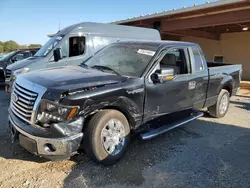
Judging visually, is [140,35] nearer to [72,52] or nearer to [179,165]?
[72,52]

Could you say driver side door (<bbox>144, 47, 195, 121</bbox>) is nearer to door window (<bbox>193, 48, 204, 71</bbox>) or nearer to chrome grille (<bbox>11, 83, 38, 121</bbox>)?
door window (<bbox>193, 48, 204, 71</bbox>)

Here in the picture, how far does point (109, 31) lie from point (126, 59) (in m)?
5.03

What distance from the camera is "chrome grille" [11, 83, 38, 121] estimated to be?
320 centimetres

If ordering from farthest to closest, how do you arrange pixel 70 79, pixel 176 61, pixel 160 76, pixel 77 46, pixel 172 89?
1. pixel 77 46
2. pixel 176 61
3. pixel 172 89
4. pixel 160 76
5. pixel 70 79

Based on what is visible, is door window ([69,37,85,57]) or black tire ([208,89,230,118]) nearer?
black tire ([208,89,230,118])

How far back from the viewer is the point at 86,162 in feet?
12.1

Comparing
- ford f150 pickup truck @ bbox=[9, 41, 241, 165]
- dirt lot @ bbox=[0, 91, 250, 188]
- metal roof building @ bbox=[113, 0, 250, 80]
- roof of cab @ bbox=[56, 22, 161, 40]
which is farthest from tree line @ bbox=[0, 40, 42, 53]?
dirt lot @ bbox=[0, 91, 250, 188]

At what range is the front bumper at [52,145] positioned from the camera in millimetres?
3074

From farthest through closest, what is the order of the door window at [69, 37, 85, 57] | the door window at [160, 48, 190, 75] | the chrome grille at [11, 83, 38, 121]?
1. the door window at [69, 37, 85, 57]
2. the door window at [160, 48, 190, 75]
3. the chrome grille at [11, 83, 38, 121]

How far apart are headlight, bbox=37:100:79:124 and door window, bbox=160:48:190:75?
241 cm

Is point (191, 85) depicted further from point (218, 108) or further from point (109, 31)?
point (109, 31)

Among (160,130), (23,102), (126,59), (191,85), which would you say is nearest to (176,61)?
(191,85)

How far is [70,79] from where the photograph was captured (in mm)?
3471

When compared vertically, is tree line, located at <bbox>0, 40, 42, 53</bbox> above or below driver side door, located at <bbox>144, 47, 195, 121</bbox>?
above
